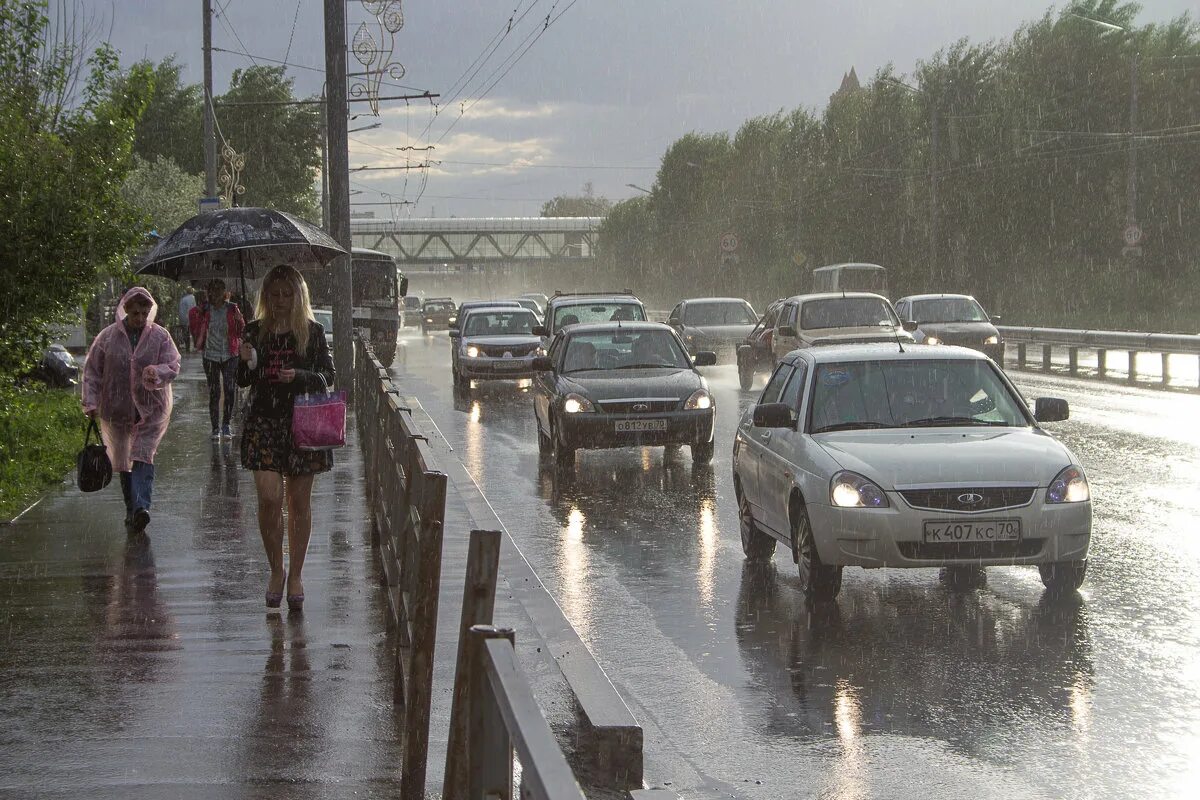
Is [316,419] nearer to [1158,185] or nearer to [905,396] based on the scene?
[905,396]

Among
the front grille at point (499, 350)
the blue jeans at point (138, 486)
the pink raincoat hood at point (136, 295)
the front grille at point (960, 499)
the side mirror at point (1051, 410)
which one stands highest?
the pink raincoat hood at point (136, 295)

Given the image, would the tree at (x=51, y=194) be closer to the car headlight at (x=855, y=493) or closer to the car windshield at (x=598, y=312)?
the car headlight at (x=855, y=493)

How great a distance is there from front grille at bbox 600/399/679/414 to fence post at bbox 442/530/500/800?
12.3 m

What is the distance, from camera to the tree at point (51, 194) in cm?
1321

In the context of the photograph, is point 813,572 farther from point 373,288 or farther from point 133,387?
point 373,288

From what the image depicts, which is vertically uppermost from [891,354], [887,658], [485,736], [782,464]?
[891,354]

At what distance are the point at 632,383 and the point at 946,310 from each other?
17.2m

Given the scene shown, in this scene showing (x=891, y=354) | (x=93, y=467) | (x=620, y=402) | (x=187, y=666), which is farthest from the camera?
(x=620, y=402)

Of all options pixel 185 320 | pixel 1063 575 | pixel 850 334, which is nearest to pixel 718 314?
pixel 850 334

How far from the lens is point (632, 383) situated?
1686cm

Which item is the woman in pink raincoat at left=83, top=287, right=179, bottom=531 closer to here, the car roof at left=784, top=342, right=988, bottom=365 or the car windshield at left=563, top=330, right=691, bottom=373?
the car roof at left=784, top=342, right=988, bottom=365

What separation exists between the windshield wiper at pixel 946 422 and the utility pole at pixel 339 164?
11980 mm

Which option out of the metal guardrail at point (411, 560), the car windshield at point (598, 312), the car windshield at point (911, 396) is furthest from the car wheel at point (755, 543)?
the car windshield at point (598, 312)

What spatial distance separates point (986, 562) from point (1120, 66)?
5627cm
